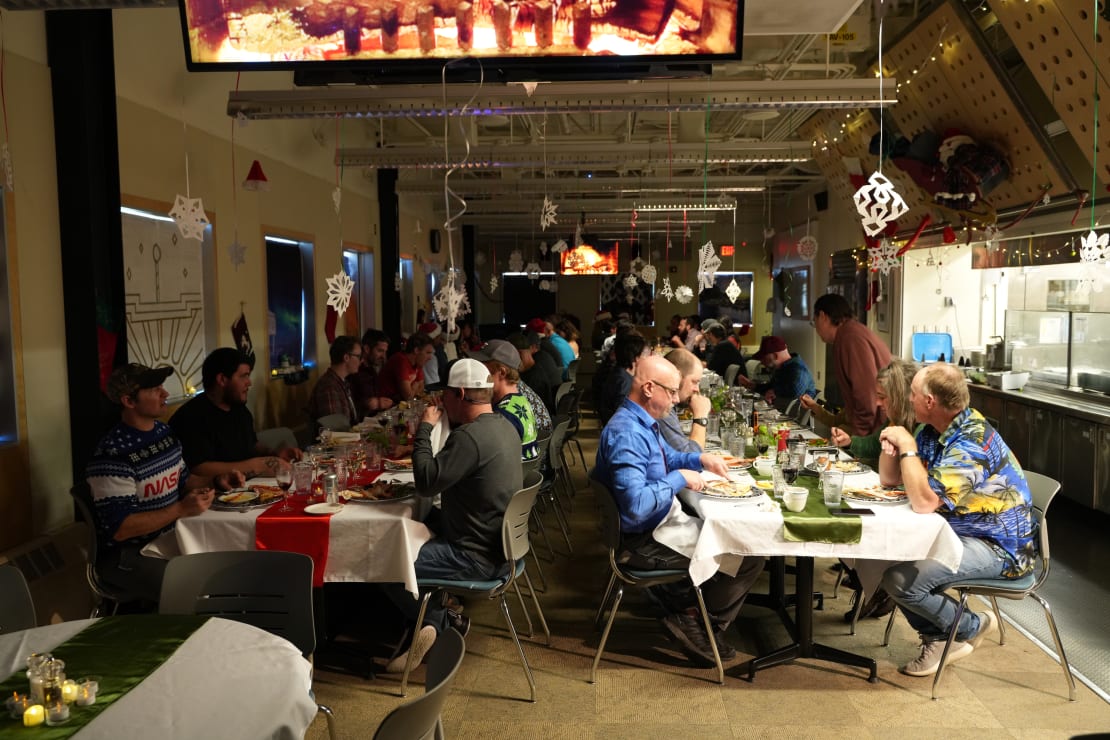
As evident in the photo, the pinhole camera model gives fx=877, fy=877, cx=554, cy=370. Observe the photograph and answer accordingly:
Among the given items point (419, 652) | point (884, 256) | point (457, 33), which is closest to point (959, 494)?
point (419, 652)

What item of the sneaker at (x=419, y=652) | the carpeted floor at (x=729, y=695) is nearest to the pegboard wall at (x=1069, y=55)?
the carpeted floor at (x=729, y=695)

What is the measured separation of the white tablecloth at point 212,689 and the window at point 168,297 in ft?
13.7

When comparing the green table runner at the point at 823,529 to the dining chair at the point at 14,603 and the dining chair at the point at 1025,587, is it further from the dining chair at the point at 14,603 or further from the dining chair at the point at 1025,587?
the dining chair at the point at 14,603

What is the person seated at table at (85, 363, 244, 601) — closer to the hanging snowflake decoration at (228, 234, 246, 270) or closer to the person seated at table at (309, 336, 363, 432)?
the person seated at table at (309, 336, 363, 432)

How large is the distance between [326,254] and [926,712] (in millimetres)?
9185

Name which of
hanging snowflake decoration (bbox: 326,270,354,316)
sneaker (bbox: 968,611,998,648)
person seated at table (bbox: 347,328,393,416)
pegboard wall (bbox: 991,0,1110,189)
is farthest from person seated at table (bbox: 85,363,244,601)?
pegboard wall (bbox: 991,0,1110,189)

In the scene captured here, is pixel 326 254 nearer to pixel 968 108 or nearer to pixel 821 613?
pixel 968 108

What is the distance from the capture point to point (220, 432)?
4.78m

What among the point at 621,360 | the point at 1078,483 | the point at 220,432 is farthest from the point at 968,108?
the point at 220,432

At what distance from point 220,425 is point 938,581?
3680 millimetres

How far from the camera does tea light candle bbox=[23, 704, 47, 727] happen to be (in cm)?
203

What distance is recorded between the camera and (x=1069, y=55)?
18.6ft

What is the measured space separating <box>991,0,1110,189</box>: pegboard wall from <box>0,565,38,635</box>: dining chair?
6.11 metres

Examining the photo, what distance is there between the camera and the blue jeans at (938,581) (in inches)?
149
